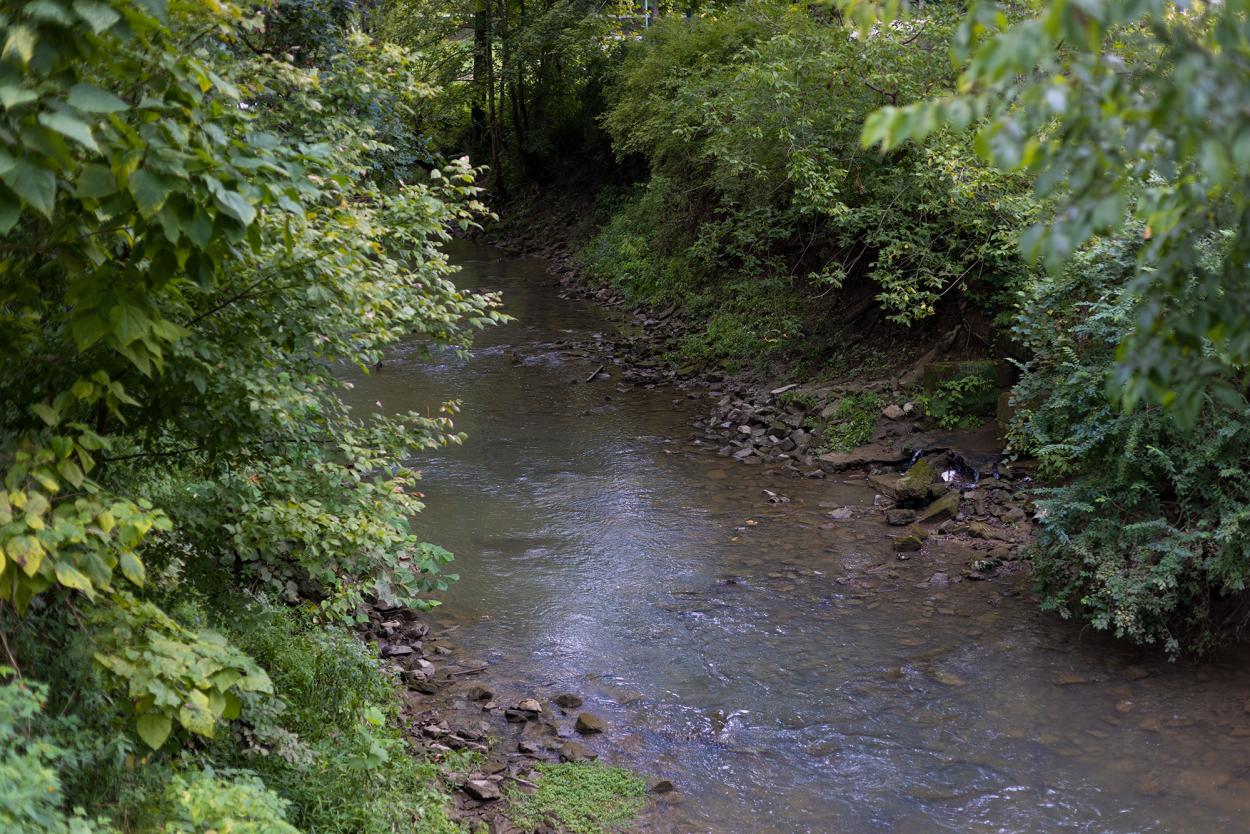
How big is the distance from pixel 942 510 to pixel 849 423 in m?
2.39

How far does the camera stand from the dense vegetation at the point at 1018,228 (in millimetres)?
1981

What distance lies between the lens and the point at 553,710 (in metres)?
6.18

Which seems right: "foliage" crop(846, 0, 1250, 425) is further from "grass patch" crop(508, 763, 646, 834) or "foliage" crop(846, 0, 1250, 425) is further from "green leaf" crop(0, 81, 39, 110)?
"grass patch" crop(508, 763, 646, 834)

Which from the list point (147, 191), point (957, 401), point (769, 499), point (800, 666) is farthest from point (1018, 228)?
point (147, 191)

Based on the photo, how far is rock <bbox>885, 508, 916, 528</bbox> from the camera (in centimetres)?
902

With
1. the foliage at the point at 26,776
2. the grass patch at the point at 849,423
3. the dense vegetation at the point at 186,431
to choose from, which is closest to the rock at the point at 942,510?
the grass patch at the point at 849,423

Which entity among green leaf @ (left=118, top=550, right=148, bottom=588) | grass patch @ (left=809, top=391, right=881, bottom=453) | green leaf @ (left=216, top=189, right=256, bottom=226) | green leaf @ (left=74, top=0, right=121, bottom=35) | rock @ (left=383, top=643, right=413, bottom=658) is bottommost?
rock @ (left=383, top=643, right=413, bottom=658)

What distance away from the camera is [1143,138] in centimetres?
195

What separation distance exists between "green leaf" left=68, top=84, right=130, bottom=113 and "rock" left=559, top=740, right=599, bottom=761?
4.38 metres

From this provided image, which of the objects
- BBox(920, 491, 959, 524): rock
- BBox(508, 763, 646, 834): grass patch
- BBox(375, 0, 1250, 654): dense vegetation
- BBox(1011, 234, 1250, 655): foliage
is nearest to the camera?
BBox(375, 0, 1250, 654): dense vegetation

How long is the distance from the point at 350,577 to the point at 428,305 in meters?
2.02

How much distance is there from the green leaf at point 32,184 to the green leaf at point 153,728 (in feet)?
5.09

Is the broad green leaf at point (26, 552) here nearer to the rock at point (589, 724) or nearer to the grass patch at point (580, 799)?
the grass patch at point (580, 799)

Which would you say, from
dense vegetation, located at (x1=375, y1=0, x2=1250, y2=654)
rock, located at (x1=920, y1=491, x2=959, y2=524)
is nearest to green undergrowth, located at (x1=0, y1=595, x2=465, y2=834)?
dense vegetation, located at (x1=375, y1=0, x2=1250, y2=654)
